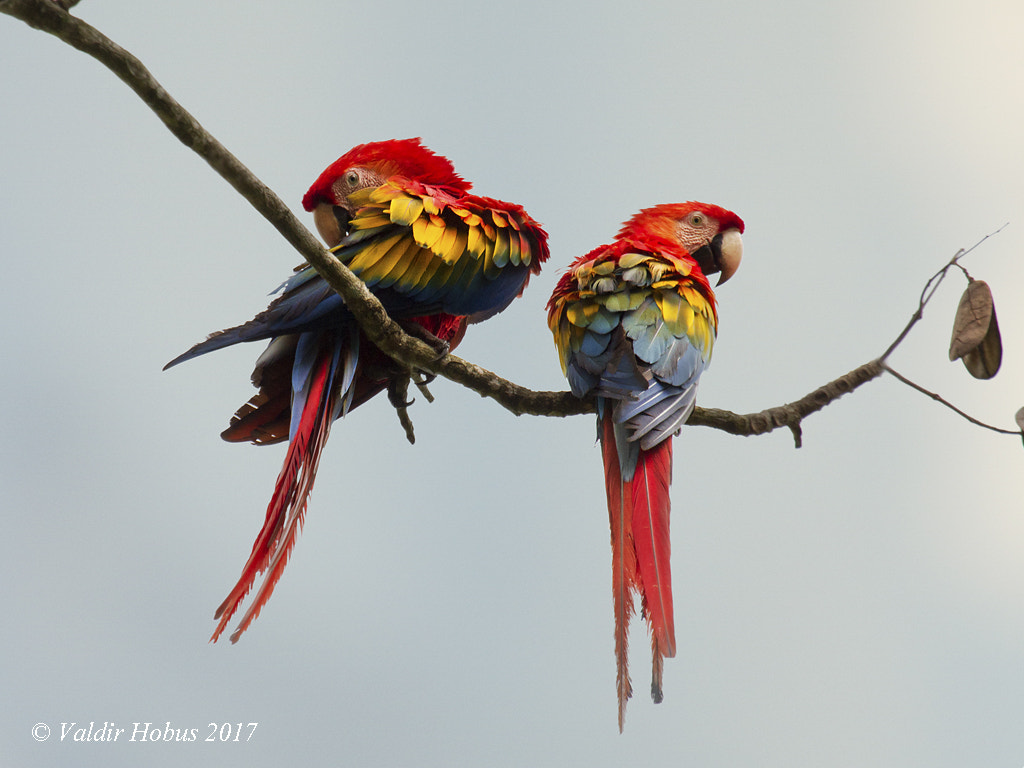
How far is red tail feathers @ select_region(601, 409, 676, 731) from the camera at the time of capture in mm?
1700

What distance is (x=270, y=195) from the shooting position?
151 centimetres

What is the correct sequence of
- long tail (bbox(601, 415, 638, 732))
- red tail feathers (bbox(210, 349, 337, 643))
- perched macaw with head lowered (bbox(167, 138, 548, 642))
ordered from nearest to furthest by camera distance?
long tail (bbox(601, 415, 638, 732)) → red tail feathers (bbox(210, 349, 337, 643)) → perched macaw with head lowered (bbox(167, 138, 548, 642))

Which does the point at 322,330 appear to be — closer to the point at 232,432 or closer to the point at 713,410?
the point at 232,432

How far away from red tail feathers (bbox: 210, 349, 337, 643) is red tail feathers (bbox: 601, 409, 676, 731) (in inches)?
25.5

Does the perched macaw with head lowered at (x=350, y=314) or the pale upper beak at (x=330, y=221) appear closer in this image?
the perched macaw with head lowered at (x=350, y=314)

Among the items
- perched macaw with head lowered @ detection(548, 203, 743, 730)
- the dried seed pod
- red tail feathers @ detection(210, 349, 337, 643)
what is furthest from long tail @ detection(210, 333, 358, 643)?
the dried seed pod

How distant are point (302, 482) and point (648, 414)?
2.48 ft

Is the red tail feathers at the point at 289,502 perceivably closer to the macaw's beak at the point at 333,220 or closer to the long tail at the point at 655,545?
the macaw's beak at the point at 333,220

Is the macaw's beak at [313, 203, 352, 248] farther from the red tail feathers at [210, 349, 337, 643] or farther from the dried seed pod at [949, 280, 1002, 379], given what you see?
the dried seed pod at [949, 280, 1002, 379]

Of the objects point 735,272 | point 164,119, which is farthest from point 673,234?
point 164,119

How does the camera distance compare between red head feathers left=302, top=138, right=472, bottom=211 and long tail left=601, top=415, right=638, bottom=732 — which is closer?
long tail left=601, top=415, right=638, bottom=732

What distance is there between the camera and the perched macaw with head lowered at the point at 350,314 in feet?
6.42

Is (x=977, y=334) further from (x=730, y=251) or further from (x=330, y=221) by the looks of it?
(x=330, y=221)

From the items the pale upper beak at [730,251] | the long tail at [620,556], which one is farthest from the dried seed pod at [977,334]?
the pale upper beak at [730,251]
